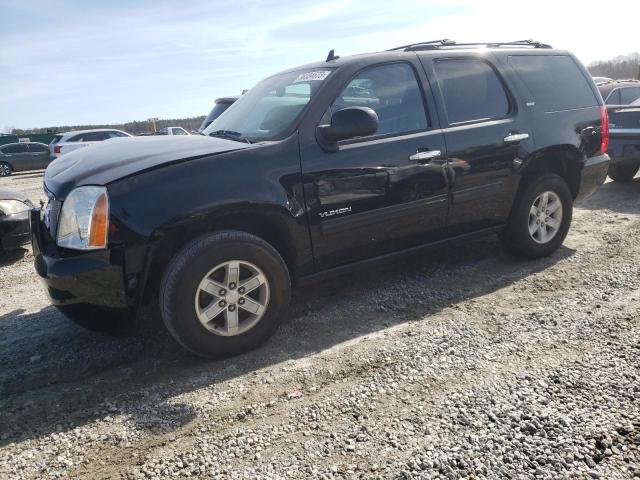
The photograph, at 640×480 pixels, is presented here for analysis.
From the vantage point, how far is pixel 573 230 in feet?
18.9

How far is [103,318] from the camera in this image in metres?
2.99

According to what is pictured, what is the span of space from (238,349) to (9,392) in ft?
4.32

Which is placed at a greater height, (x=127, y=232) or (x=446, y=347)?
(x=127, y=232)

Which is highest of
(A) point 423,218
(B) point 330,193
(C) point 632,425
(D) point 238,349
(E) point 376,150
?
(E) point 376,150

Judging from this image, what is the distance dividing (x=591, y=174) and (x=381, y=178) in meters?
2.61

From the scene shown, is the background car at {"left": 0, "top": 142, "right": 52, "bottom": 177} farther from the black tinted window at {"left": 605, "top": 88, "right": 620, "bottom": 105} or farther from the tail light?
the tail light

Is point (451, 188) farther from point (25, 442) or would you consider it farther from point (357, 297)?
point (25, 442)

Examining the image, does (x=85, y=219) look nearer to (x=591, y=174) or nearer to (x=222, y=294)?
(x=222, y=294)

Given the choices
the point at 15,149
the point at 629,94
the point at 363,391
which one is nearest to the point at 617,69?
the point at 629,94

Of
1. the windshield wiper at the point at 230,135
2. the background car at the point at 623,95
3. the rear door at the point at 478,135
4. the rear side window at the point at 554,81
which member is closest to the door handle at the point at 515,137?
the rear door at the point at 478,135

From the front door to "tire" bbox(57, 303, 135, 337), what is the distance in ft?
4.30

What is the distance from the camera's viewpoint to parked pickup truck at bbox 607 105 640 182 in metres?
7.55

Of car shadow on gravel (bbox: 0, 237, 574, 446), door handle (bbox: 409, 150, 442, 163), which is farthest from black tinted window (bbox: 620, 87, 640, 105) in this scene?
door handle (bbox: 409, 150, 442, 163)

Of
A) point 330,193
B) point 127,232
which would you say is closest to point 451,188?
point 330,193
